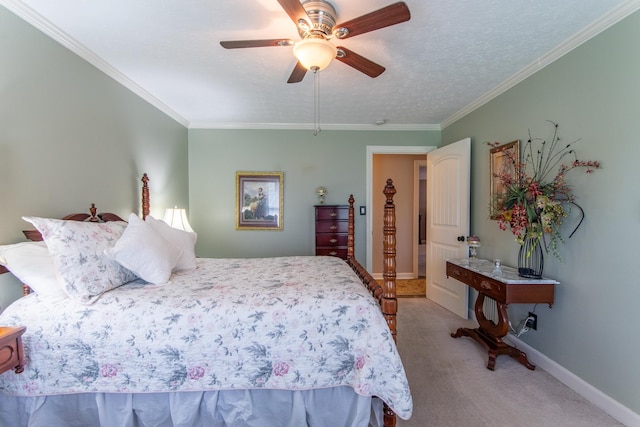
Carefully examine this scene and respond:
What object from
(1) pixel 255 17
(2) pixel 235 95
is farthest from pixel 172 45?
(2) pixel 235 95

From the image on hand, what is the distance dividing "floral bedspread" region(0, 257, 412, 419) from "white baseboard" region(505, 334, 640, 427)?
4.74ft

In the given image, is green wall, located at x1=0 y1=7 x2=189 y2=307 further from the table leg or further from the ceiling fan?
the table leg

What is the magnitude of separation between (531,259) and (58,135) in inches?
147

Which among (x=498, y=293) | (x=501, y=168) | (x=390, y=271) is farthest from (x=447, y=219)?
(x=390, y=271)

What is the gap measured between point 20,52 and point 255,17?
1421 millimetres

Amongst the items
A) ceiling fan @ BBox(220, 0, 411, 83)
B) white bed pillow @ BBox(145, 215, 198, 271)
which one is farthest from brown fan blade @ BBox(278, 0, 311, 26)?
white bed pillow @ BBox(145, 215, 198, 271)

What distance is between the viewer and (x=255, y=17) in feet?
5.85

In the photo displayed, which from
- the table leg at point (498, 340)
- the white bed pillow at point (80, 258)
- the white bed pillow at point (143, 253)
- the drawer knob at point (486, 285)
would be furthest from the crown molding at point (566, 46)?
the white bed pillow at point (80, 258)

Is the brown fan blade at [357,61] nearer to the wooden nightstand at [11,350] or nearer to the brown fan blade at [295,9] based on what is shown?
the brown fan blade at [295,9]

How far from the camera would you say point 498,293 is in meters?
2.25

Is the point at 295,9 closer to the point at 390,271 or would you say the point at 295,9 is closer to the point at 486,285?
the point at 390,271

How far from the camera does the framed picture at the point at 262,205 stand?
4004 millimetres

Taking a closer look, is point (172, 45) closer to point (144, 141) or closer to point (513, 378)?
point (144, 141)

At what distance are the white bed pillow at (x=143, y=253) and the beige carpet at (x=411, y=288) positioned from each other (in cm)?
336
